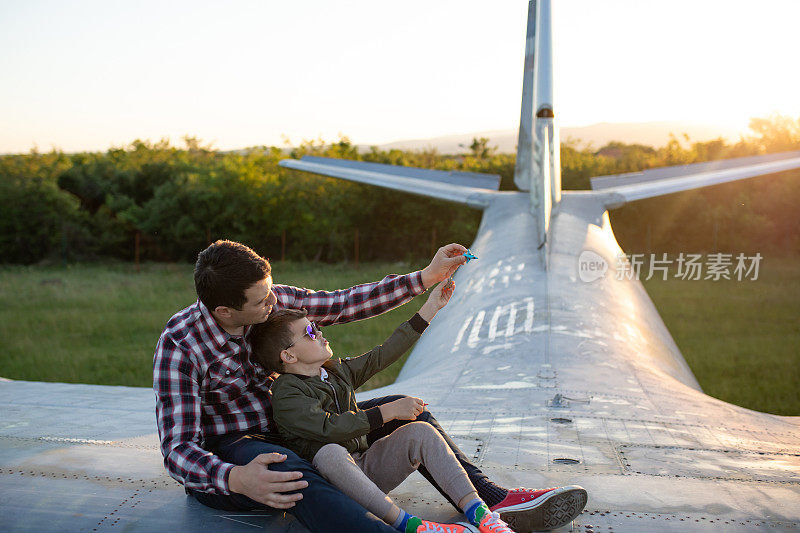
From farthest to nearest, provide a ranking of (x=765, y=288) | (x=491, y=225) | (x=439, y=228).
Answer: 1. (x=439, y=228)
2. (x=765, y=288)
3. (x=491, y=225)

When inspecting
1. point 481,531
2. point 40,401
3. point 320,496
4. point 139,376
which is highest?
point 320,496

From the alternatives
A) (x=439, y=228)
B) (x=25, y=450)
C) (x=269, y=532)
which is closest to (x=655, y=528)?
(x=269, y=532)

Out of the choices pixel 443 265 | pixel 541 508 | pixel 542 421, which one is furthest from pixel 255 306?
pixel 542 421

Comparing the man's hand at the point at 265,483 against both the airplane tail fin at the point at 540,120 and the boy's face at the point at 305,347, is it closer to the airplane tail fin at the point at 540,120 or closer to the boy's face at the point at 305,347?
the boy's face at the point at 305,347

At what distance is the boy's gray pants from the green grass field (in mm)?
8905

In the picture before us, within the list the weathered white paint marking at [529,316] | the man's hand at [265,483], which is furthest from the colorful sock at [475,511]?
the weathered white paint marking at [529,316]

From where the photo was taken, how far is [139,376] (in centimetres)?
1319

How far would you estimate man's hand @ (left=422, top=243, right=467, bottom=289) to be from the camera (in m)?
4.42

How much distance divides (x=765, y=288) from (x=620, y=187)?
11638 millimetres

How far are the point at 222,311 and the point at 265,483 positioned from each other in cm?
91

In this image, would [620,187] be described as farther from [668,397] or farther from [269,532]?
[269,532]

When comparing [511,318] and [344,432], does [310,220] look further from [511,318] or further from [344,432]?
[344,432]

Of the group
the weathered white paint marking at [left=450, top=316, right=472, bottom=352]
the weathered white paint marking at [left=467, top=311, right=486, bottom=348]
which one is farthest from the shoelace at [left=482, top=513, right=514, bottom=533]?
the weathered white paint marking at [left=450, top=316, right=472, bottom=352]

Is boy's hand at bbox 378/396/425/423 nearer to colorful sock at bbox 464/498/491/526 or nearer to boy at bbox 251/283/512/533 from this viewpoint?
boy at bbox 251/283/512/533
